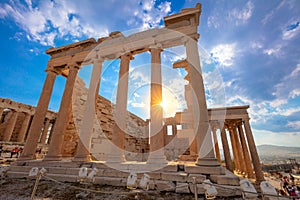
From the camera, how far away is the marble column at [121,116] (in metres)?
7.43

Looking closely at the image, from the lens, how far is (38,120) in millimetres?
9734

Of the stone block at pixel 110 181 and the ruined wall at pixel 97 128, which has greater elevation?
the ruined wall at pixel 97 128

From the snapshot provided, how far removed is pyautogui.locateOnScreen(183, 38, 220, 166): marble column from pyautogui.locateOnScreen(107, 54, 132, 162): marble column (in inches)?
149

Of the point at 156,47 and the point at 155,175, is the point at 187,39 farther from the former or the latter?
the point at 155,175

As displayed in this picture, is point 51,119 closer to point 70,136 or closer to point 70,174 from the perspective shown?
point 70,136

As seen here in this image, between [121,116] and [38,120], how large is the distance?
6024mm

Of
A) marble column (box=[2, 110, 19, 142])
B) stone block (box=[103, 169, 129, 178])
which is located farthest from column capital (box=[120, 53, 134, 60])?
marble column (box=[2, 110, 19, 142])

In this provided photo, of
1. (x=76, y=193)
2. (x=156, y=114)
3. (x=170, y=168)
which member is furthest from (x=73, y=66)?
(x=170, y=168)

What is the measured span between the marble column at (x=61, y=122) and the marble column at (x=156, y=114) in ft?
18.6

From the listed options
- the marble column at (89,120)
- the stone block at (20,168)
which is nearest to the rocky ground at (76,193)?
the stone block at (20,168)

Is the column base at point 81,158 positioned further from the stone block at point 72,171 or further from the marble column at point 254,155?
the marble column at point 254,155

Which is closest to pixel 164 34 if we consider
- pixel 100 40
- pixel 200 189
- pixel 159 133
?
pixel 100 40

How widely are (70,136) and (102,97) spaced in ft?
14.8

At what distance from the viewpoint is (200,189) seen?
15.4 feet
